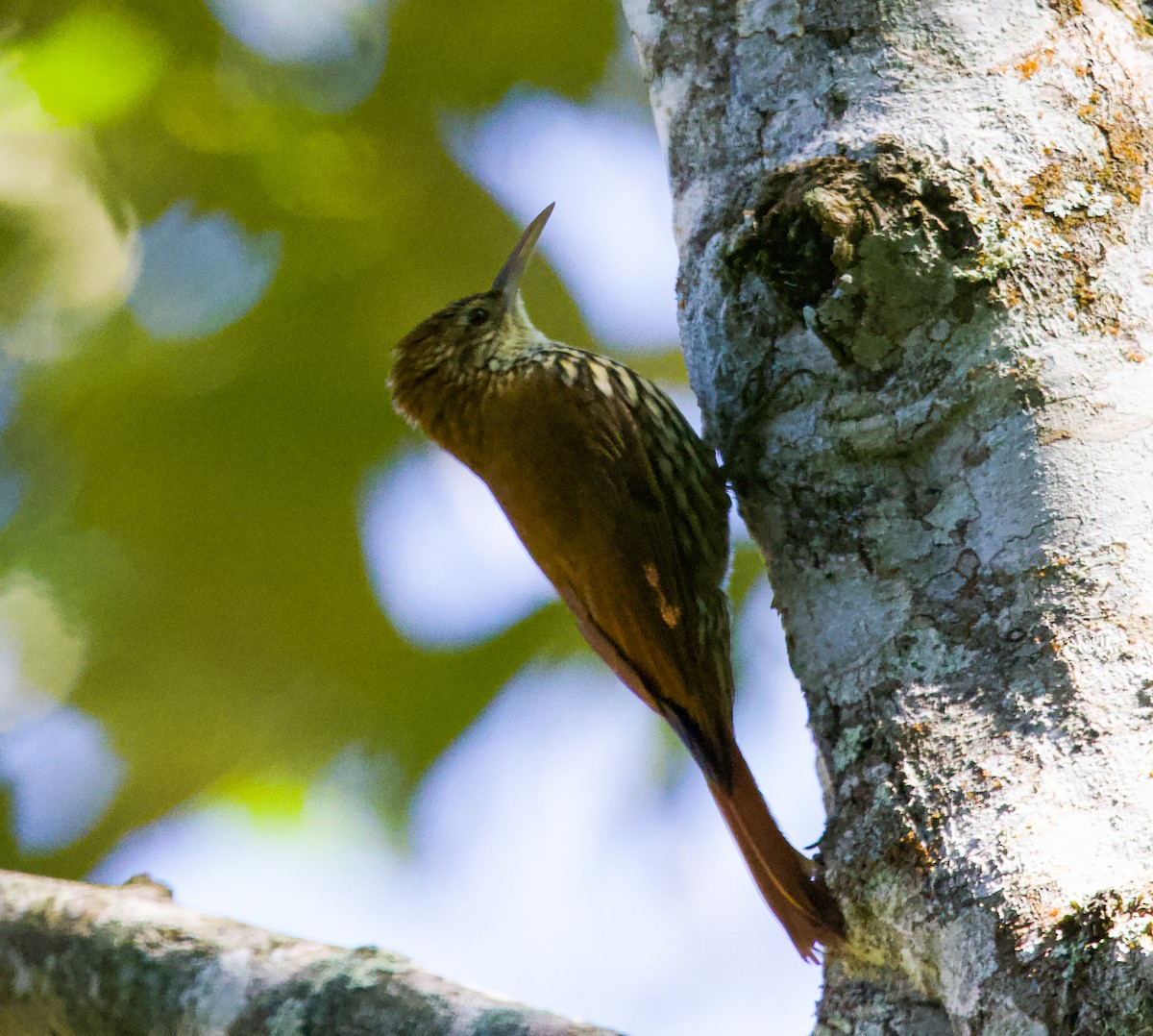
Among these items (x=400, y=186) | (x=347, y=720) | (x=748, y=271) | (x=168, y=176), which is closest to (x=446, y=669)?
(x=347, y=720)

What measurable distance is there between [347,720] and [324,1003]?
174 centimetres

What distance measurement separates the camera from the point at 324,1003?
184 centimetres

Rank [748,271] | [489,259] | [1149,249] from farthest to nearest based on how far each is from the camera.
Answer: [489,259]
[748,271]
[1149,249]

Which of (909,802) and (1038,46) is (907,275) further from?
(909,802)

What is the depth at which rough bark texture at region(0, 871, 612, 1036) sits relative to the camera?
181 centimetres

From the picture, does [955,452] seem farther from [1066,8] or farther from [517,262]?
[517,262]

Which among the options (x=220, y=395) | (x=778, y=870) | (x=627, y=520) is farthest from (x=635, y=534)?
(x=220, y=395)

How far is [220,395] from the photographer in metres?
3.50

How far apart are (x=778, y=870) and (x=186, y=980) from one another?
92 cm

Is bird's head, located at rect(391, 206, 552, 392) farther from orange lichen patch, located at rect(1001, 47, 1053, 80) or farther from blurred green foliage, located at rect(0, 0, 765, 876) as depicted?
orange lichen patch, located at rect(1001, 47, 1053, 80)

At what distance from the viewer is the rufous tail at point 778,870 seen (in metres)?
1.68

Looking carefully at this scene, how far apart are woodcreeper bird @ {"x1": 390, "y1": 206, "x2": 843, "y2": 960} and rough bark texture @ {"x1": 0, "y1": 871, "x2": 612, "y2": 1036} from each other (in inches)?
22.9

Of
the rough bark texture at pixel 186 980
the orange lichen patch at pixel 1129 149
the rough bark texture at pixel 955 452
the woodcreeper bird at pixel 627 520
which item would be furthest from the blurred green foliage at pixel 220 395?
the orange lichen patch at pixel 1129 149

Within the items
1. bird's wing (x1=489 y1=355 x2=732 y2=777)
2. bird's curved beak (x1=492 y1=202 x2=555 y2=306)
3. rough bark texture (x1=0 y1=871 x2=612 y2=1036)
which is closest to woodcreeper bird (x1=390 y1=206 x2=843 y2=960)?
bird's wing (x1=489 y1=355 x2=732 y2=777)
